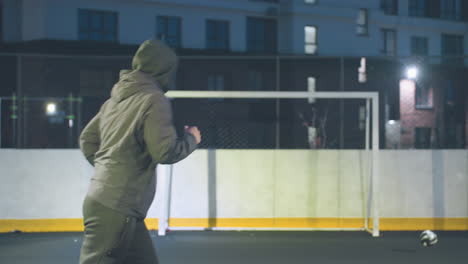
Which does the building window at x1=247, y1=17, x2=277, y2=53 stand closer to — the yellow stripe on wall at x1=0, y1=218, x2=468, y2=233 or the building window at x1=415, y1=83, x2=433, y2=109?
the building window at x1=415, y1=83, x2=433, y2=109

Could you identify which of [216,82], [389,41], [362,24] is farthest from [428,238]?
[389,41]

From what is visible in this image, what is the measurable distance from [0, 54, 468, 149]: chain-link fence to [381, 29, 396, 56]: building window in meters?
3.10

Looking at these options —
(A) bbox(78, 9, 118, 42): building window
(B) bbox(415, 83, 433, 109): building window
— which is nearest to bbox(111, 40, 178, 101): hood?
(A) bbox(78, 9, 118, 42): building window

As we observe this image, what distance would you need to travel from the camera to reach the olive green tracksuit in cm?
303

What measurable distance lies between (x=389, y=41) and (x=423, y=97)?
5386 mm

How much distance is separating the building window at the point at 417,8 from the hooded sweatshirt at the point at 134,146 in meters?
40.0

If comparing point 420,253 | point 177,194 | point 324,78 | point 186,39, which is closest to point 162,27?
point 186,39

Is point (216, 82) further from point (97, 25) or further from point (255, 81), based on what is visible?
point (97, 25)

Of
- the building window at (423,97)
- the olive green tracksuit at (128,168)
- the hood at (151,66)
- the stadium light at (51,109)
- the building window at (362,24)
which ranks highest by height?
the building window at (362,24)

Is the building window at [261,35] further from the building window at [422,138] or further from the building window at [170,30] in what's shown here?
the building window at [422,138]

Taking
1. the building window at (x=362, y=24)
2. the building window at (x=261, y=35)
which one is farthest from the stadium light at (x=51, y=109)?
the building window at (x=362, y=24)

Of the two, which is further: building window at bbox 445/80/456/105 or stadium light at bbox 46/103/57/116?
building window at bbox 445/80/456/105

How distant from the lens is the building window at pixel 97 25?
29219mm

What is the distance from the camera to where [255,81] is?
29.8 m
